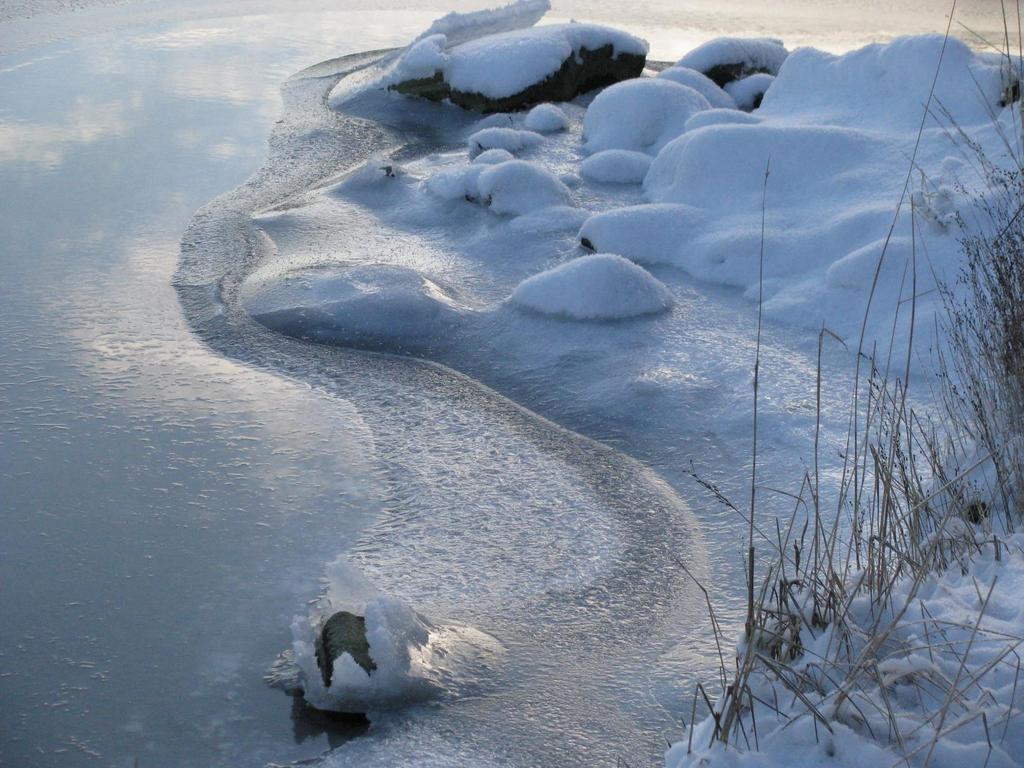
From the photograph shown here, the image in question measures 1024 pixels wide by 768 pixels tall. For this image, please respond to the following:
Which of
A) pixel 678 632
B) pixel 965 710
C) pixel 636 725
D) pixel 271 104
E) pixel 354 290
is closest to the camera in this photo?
pixel 965 710

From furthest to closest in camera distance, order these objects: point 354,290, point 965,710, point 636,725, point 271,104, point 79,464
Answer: point 271,104, point 354,290, point 79,464, point 636,725, point 965,710

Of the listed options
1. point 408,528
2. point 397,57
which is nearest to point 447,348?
point 408,528

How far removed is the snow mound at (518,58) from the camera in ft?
33.9

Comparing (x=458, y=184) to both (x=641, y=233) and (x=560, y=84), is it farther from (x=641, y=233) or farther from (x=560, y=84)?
(x=560, y=84)

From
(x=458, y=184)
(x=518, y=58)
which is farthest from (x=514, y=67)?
(x=458, y=184)

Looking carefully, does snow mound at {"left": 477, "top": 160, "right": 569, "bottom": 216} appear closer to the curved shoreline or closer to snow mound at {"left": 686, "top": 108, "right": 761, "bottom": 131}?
snow mound at {"left": 686, "top": 108, "right": 761, "bottom": 131}

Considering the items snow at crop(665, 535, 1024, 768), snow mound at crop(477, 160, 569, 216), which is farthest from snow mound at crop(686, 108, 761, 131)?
snow at crop(665, 535, 1024, 768)

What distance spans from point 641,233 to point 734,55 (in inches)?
168

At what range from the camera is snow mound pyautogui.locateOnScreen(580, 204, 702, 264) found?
6.56m

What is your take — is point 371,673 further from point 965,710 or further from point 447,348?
point 447,348

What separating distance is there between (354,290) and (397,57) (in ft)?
19.5

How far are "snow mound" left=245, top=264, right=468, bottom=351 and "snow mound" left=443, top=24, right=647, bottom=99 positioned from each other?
4652 millimetres

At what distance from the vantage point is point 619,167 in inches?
318

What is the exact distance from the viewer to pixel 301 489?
13.6 ft
